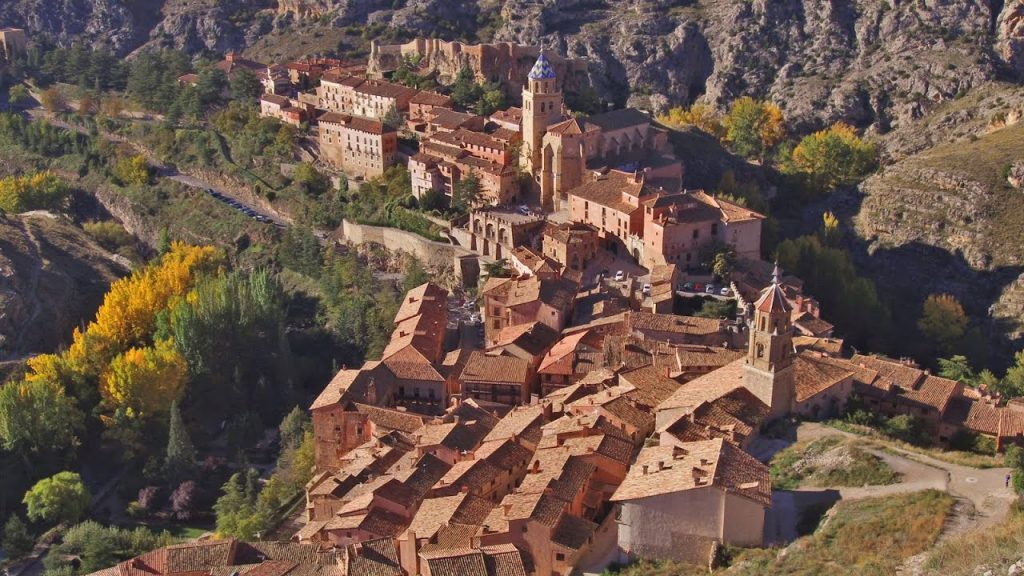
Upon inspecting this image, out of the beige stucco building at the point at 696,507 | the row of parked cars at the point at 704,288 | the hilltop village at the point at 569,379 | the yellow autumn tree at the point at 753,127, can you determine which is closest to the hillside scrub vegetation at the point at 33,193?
the hilltop village at the point at 569,379

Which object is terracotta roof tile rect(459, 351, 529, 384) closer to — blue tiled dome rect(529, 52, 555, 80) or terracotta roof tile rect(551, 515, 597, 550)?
terracotta roof tile rect(551, 515, 597, 550)

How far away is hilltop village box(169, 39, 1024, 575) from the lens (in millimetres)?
30859

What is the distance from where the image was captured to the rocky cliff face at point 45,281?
5891cm

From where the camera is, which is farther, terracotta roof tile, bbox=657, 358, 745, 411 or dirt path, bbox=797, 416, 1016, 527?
terracotta roof tile, bbox=657, 358, 745, 411

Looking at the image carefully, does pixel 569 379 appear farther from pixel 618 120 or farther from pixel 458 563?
pixel 618 120

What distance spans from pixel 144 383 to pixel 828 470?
30.0 metres

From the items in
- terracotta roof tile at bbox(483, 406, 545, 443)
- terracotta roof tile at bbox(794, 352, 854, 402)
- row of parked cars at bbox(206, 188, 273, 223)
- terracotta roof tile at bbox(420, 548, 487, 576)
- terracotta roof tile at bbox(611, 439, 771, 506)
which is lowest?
row of parked cars at bbox(206, 188, 273, 223)

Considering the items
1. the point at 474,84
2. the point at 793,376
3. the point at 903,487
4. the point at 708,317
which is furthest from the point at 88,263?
the point at 903,487

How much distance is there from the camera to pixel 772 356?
3469 cm

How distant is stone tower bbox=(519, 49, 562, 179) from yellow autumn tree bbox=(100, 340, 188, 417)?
64.5 feet

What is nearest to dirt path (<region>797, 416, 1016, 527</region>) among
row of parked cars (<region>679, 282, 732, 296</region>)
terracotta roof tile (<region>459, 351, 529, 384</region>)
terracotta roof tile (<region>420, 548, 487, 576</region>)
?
terracotta roof tile (<region>420, 548, 487, 576</region>)

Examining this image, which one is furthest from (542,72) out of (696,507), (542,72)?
(696,507)

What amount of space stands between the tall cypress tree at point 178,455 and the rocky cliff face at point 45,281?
13995 millimetres

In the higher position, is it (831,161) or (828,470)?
(828,470)
